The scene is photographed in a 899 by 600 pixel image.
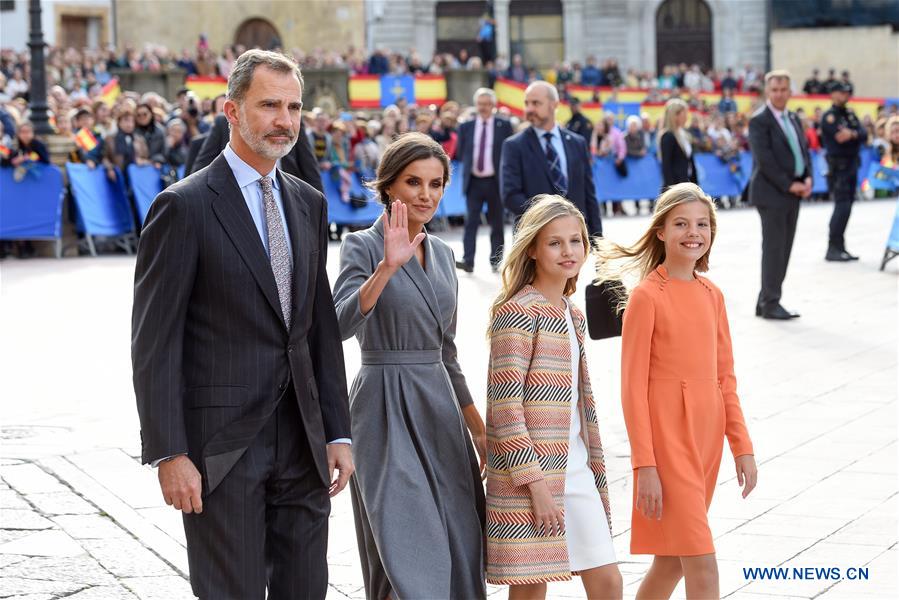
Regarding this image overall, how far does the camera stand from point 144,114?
62.3ft

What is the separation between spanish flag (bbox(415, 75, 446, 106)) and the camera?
118ft

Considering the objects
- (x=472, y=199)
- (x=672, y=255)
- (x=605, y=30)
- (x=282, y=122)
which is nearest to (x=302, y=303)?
(x=282, y=122)

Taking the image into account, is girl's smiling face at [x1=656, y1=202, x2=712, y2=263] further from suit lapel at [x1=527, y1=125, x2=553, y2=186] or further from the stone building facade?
the stone building facade

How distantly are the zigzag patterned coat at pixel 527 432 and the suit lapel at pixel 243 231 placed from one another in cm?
84

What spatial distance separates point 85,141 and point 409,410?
51.4 feet

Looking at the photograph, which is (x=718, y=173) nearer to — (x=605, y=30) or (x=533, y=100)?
(x=533, y=100)

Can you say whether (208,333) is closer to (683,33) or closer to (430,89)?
(430,89)

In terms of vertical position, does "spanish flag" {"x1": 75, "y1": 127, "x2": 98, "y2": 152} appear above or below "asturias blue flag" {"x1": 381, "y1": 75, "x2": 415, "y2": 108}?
below

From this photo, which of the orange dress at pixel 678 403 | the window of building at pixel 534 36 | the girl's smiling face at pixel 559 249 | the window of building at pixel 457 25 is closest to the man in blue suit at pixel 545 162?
the orange dress at pixel 678 403

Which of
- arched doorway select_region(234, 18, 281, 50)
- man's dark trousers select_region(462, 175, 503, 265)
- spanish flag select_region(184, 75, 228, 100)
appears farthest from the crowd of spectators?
arched doorway select_region(234, 18, 281, 50)

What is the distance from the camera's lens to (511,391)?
422cm

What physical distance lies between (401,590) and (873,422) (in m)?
4.69

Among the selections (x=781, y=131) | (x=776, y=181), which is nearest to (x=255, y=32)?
(x=781, y=131)

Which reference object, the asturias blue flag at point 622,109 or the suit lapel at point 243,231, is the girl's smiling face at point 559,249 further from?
the asturias blue flag at point 622,109
